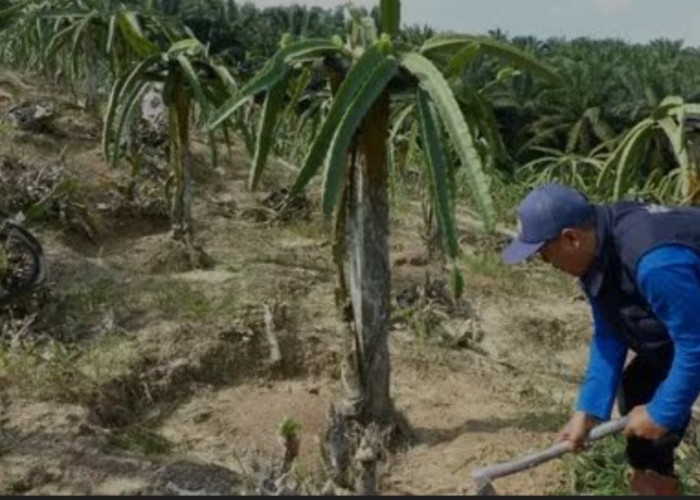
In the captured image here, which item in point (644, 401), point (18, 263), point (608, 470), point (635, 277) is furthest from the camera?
point (18, 263)

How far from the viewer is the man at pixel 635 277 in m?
2.73

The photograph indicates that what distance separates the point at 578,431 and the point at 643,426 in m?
0.25

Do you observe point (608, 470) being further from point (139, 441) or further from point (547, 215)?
point (139, 441)

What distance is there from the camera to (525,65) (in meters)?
3.90

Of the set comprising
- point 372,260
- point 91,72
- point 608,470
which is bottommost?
point 608,470

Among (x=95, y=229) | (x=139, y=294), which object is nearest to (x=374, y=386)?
(x=139, y=294)

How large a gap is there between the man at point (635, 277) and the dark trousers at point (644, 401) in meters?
0.08

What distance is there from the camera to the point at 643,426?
2.90 metres

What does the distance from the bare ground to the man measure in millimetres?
810

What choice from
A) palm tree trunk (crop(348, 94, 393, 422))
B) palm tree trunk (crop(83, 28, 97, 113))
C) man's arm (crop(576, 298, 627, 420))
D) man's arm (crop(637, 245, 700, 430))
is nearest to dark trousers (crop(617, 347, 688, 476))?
man's arm (crop(576, 298, 627, 420))

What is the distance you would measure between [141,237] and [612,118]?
20.9 m

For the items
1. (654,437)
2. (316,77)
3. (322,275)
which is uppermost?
(316,77)

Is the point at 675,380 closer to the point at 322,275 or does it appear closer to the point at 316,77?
the point at 316,77

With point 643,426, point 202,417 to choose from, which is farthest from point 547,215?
point 202,417
